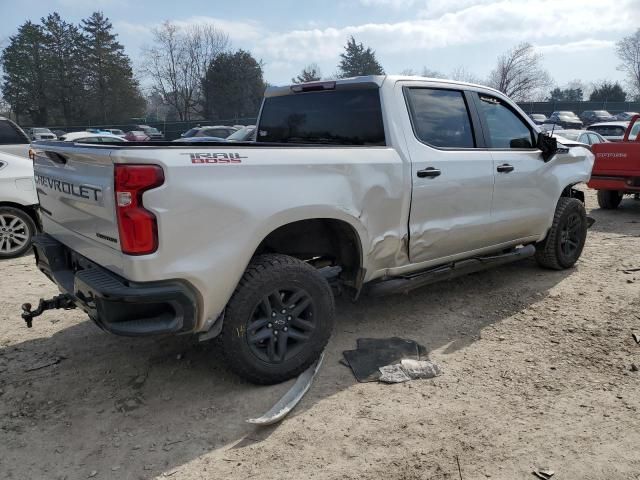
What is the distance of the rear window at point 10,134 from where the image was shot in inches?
273

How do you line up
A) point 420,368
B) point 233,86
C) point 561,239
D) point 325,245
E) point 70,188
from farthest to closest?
point 233,86 → point 561,239 → point 325,245 → point 420,368 → point 70,188

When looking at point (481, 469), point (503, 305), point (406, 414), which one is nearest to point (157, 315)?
point (406, 414)

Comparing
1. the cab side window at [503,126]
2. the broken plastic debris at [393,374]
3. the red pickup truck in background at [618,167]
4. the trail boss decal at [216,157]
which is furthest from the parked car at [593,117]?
the trail boss decal at [216,157]

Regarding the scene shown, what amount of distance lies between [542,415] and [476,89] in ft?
9.37

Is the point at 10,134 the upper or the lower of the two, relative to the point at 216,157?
upper

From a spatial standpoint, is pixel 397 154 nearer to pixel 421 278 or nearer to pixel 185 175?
pixel 421 278

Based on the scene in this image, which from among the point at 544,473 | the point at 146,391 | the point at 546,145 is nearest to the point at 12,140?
the point at 146,391

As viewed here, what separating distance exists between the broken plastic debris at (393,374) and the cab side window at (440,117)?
1706 millimetres

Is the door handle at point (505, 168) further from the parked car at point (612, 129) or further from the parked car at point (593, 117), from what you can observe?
the parked car at point (593, 117)

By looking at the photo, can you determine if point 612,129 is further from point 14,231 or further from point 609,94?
point 609,94

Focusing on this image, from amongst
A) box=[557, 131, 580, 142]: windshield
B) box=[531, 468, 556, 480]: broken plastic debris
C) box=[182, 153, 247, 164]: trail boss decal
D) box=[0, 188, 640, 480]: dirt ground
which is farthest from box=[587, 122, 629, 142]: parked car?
box=[182, 153, 247, 164]: trail boss decal

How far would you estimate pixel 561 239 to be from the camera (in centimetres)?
561

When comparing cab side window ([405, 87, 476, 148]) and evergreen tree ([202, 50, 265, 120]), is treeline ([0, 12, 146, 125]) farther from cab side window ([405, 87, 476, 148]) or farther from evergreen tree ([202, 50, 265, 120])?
cab side window ([405, 87, 476, 148])

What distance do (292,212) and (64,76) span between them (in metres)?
57.2
